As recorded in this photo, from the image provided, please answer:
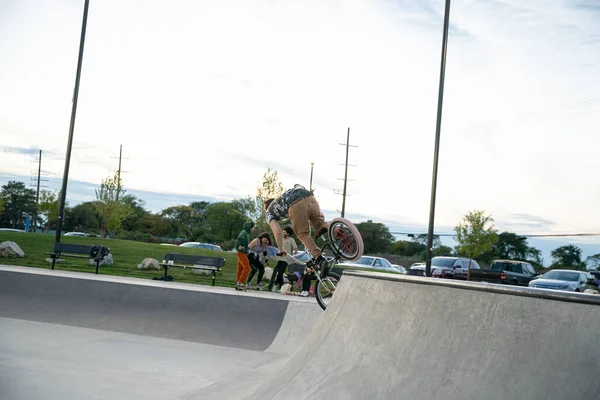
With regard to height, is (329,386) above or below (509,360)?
below

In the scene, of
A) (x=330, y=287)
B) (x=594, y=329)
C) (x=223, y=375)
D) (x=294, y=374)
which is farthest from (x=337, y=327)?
(x=330, y=287)

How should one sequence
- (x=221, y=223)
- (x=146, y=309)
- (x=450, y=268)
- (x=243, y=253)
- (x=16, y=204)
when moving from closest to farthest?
(x=146, y=309)
(x=243, y=253)
(x=450, y=268)
(x=221, y=223)
(x=16, y=204)

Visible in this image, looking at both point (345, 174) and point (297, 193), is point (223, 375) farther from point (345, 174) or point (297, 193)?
point (345, 174)

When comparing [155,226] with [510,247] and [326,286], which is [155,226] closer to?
[510,247]

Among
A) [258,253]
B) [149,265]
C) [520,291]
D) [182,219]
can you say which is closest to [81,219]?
[182,219]

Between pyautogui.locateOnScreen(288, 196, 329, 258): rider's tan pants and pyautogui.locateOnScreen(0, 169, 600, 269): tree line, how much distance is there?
29462mm

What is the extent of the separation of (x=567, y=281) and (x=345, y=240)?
59.5ft

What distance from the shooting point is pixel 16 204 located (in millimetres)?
92938

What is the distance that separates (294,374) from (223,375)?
261 centimetres

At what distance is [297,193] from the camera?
7715 millimetres

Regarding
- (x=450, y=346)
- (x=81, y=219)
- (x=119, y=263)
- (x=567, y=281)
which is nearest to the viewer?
(x=450, y=346)

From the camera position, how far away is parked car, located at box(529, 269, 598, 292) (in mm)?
21920

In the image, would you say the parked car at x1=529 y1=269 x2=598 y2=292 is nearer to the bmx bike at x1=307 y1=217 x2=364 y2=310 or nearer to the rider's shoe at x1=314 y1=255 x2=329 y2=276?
A: the rider's shoe at x1=314 y1=255 x2=329 y2=276

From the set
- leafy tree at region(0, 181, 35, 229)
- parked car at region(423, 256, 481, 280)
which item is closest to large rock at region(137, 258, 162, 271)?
parked car at region(423, 256, 481, 280)
